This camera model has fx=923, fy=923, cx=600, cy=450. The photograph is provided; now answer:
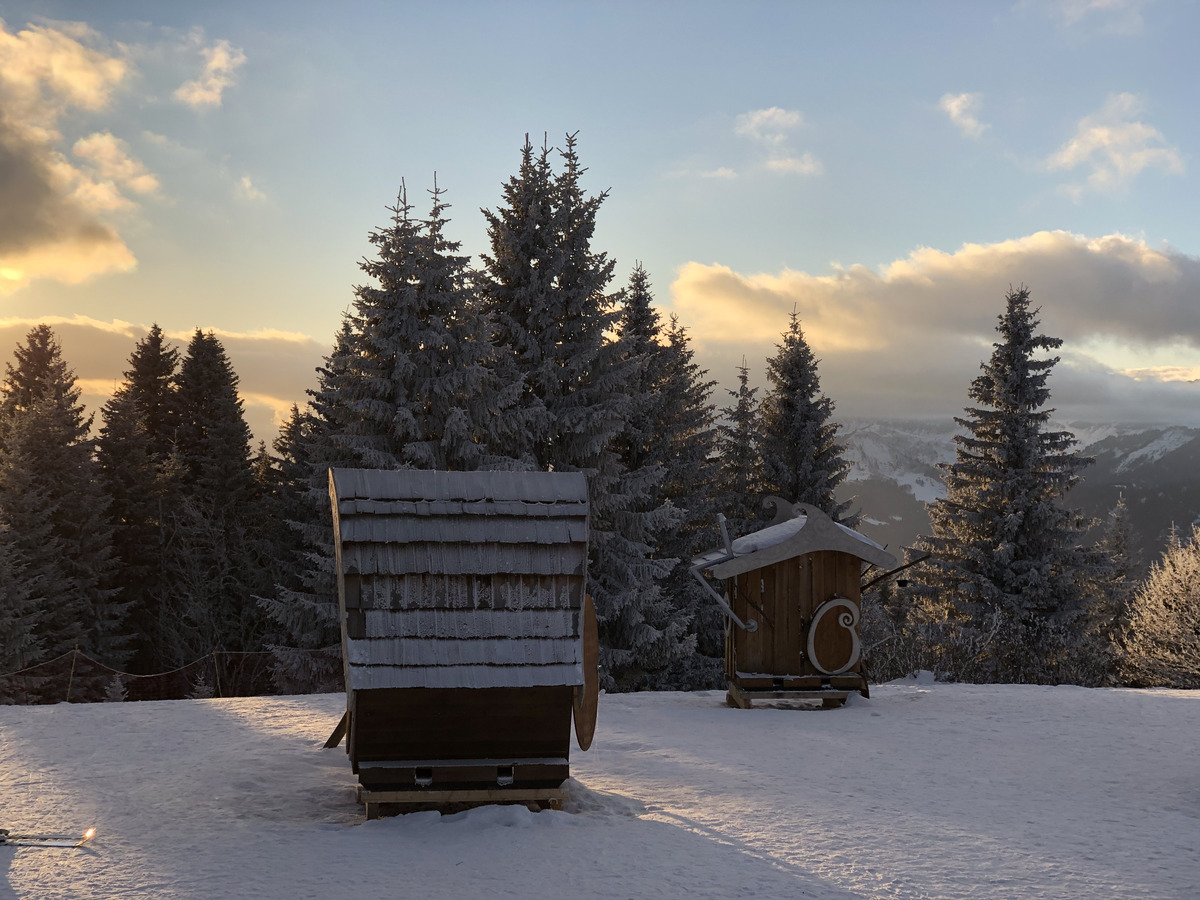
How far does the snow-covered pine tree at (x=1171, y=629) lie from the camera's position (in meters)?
26.2

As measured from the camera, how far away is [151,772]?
387 inches

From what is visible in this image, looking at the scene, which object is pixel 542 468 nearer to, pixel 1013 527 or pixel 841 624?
pixel 841 624

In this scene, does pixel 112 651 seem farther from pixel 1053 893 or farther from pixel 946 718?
pixel 1053 893

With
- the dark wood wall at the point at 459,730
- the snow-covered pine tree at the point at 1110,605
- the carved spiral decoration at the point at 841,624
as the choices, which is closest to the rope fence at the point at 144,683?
the carved spiral decoration at the point at 841,624

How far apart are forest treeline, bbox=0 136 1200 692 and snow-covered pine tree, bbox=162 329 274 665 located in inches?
4.8

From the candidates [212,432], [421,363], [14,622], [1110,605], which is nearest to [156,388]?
[212,432]

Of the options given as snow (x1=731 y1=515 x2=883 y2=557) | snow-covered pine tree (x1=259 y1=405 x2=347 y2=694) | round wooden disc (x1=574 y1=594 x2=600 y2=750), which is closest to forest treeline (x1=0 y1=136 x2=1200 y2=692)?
snow-covered pine tree (x1=259 y1=405 x2=347 y2=694)

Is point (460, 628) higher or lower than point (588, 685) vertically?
higher

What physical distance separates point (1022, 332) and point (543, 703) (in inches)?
1077

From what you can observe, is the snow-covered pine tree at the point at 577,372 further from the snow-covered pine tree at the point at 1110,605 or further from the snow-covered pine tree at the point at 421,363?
the snow-covered pine tree at the point at 1110,605

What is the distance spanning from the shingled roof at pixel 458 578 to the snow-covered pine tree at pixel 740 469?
22.3 m

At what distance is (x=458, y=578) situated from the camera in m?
8.05

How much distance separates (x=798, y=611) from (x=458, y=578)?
28.1 ft

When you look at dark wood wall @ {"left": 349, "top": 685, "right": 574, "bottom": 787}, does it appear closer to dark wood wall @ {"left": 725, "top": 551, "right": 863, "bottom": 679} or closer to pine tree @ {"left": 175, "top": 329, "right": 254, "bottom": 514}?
dark wood wall @ {"left": 725, "top": 551, "right": 863, "bottom": 679}
